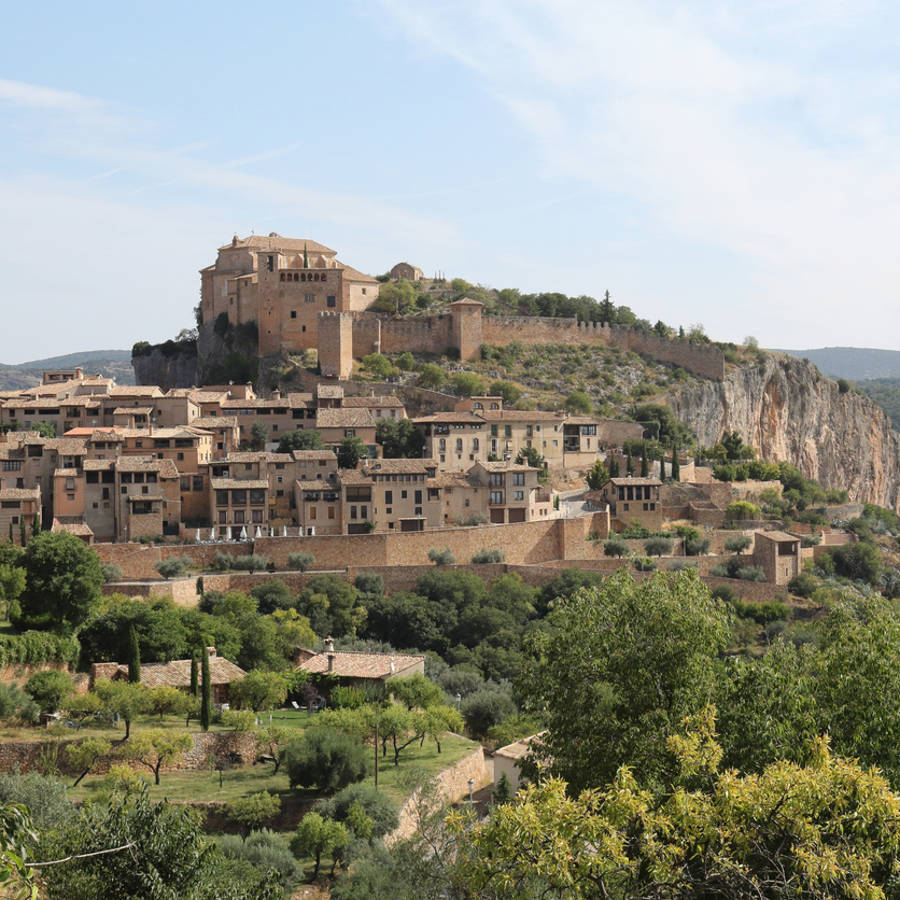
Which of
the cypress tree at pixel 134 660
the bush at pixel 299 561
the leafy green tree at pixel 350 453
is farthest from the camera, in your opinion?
the leafy green tree at pixel 350 453

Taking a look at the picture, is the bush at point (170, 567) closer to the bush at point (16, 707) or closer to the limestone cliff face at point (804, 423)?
the bush at point (16, 707)

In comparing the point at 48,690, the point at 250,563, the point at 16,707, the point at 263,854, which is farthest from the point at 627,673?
the point at 250,563

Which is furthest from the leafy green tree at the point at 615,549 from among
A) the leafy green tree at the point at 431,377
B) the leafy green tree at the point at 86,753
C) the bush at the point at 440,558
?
the leafy green tree at the point at 86,753

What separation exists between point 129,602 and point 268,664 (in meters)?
4.47

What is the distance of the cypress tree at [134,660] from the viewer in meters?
31.0

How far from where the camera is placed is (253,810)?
78.7 ft

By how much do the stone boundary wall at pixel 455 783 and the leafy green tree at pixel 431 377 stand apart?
33809mm

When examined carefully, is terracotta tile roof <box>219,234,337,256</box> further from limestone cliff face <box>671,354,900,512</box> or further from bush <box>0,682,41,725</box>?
bush <box>0,682,41,725</box>

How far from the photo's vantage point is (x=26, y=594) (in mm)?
33969

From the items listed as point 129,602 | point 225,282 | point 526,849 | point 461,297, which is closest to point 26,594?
point 129,602

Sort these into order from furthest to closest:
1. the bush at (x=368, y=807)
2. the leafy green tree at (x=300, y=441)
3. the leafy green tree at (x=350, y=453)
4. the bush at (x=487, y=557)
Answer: the leafy green tree at (x=300, y=441) → the leafy green tree at (x=350, y=453) → the bush at (x=487, y=557) → the bush at (x=368, y=807)

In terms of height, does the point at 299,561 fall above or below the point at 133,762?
above

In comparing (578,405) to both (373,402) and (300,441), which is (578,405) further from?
(300,441)

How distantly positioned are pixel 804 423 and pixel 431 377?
31846 millimetres
